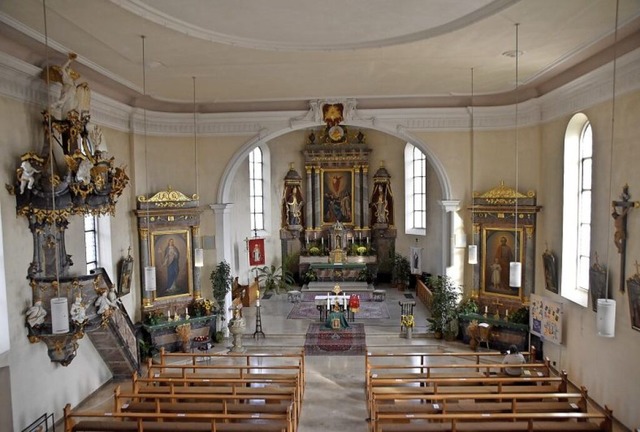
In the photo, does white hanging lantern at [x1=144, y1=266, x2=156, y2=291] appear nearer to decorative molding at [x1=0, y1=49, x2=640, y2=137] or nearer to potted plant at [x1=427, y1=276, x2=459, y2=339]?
decorative molding at [x1=0, y1=49, x2=640, y2=137]

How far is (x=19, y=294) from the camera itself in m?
8.54

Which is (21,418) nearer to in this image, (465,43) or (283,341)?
(283,341)

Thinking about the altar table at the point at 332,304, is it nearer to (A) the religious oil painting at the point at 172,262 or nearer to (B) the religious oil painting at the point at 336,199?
(A) the religious oil painting at the point at 172,262

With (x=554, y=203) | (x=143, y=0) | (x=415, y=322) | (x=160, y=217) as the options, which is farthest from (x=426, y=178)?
(x=143, y=0)

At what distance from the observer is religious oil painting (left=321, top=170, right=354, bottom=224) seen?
22.4m

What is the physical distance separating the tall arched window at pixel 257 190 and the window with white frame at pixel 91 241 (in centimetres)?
988

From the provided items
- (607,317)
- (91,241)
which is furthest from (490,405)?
(91,241)

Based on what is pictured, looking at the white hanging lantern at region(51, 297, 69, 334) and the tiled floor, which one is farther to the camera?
the tiled floor

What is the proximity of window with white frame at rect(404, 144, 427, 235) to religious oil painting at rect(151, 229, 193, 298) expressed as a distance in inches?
430

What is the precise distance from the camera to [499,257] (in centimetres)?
1360

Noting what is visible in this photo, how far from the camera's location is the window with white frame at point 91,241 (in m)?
11.7

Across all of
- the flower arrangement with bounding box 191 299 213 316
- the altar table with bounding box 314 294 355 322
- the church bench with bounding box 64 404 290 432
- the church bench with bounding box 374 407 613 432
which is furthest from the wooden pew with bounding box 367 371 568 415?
the flower arrangement with bounding box 191 299 213 316

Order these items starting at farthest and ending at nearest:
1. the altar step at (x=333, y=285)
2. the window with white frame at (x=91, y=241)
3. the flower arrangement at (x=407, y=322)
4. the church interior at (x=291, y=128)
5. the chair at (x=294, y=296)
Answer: the altar step at (x=333, y=285)
the chair at (x=294, y=296)
the flower arrangement at (x=407, y=322)
the window with white frame at (x=91, y=241)
the church interior at (x=291, y=128)

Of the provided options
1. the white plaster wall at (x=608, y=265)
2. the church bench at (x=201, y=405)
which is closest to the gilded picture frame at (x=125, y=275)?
the church bench at (x=201, y=405)
